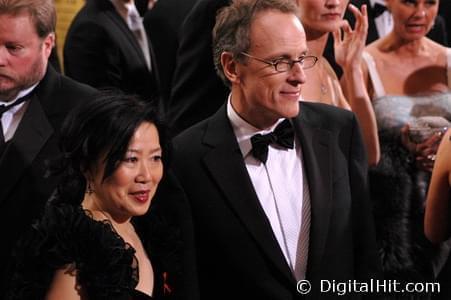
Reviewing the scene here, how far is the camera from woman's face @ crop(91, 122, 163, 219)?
273 cm

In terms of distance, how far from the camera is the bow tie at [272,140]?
3.02 meters

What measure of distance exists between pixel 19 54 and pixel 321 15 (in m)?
1.18

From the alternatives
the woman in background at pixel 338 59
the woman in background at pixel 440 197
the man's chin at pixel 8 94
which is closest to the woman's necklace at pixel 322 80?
Answer: the woman in background at pixel 338 59

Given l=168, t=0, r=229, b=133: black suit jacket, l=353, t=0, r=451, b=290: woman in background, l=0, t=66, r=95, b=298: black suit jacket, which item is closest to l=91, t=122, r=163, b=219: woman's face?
l=0, t=66, r=95, b=298: black suit jacket

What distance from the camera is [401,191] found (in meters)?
3.81

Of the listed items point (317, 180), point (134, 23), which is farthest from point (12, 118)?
point (134, 23)

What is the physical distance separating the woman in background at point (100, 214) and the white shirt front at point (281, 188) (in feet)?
1.11

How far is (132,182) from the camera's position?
9.00 feet

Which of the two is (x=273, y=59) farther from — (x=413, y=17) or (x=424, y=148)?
(x=413, y=17)

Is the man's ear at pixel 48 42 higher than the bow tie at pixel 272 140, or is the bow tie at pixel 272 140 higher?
the man's ear at pixel 48 42

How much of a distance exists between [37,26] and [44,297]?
3.25ft

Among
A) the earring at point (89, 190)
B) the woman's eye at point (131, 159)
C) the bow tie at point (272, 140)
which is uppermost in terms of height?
the woman's eye at point (131, 159)

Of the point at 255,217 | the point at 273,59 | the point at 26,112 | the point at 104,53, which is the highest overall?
the point at 273,59

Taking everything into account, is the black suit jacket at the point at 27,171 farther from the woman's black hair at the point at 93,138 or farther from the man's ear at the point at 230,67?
the man's ear at the point at 230,67
